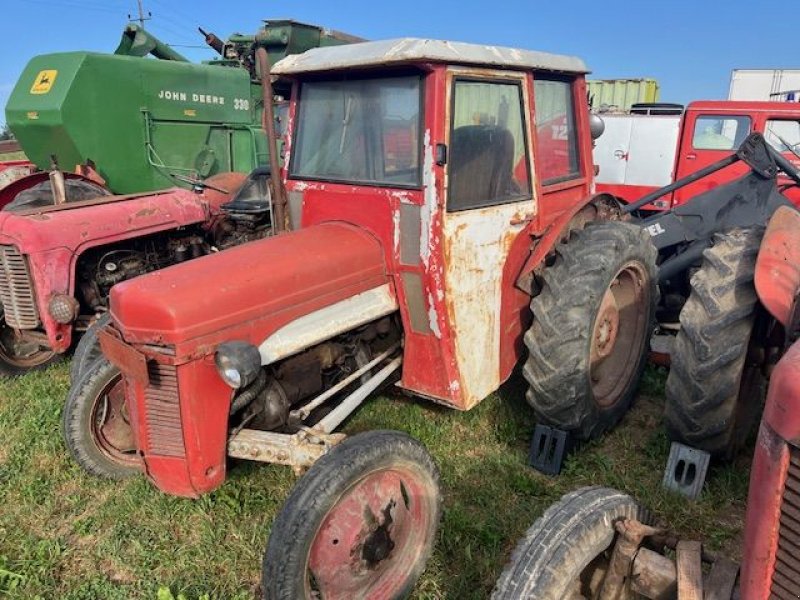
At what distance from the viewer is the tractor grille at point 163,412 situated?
234 cm

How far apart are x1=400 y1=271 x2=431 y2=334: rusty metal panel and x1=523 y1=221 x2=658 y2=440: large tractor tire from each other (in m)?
0.52

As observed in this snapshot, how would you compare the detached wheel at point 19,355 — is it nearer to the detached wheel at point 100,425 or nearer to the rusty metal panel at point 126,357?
the detached wheel at point 100,425

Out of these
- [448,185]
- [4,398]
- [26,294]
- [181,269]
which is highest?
[448,185]

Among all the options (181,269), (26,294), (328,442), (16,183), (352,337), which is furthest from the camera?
(16,183)

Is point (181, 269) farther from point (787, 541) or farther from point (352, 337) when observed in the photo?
point (787, 541)

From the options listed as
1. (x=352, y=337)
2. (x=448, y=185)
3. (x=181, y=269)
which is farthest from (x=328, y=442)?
(x=448, y=185)

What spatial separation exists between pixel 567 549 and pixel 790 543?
0.55 meters

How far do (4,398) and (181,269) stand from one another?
251 centimetres

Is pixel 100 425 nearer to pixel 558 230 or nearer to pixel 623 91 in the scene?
pixel 558 230

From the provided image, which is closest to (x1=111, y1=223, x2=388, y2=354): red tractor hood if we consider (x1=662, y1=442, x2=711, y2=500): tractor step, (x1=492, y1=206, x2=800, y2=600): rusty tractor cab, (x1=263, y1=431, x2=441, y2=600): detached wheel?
(x1=263, y1=431, x2=441, y2=600): detached wheel

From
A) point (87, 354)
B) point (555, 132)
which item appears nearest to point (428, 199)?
point (555, 132)

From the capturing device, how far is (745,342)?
2746mm

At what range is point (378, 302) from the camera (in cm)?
292

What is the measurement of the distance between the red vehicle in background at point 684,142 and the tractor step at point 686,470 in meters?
5.97
